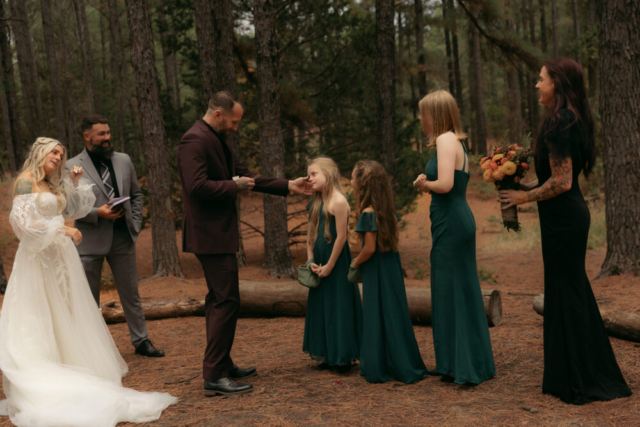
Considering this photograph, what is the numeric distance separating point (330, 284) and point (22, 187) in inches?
114

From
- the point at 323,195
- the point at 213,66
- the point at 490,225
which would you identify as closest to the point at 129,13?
the point at 213,66

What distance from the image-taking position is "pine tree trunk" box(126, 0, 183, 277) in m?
10.1

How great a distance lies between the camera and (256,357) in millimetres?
5715

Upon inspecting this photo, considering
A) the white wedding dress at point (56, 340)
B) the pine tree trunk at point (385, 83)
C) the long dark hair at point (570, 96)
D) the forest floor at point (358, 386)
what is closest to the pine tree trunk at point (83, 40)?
the pine tree trunk at point (385, 83)

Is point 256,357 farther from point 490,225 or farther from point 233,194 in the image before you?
point 490,225

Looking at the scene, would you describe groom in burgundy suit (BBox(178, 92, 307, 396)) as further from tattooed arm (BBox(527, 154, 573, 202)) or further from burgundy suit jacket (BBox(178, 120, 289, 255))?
tattooed arm (BBox(527, 154, 573, 202))

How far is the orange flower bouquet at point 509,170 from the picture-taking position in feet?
14.2

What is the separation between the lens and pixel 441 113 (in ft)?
14.5

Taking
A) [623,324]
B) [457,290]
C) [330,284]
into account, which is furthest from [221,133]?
[623,324]

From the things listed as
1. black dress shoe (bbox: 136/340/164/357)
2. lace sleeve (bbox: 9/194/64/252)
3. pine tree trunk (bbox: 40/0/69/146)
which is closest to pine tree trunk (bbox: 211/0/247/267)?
black dress shoe (bbox: 136/340/164/357)

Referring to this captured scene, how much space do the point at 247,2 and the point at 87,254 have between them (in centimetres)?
1084

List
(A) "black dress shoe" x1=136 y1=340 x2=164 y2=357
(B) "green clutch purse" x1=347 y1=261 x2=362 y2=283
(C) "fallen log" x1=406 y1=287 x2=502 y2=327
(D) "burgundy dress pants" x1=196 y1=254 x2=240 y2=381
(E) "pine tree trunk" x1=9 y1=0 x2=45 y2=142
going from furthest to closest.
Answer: (E) "pine tree trunk" x1=9 y1=0 x2=45 y2=142 < (C) "fallen log" x1=406 y1=287 x2=502 y2=327 < (A) "black dress shoe" x1=136 y1=340 x2=164 y2=357 < (B) "green clutch purse" x1=347 y1=261 x2=362 y2=283 < (D) "burgundy dress pants" x1=196 y1=254 x2=240 y2=381

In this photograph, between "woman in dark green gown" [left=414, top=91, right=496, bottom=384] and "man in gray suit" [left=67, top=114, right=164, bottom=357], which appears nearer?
"woman in dark green gown" [left=414, top=91, right=496, bottom=384]

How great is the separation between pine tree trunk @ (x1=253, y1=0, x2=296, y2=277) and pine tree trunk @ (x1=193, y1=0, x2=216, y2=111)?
1434 millimetres
